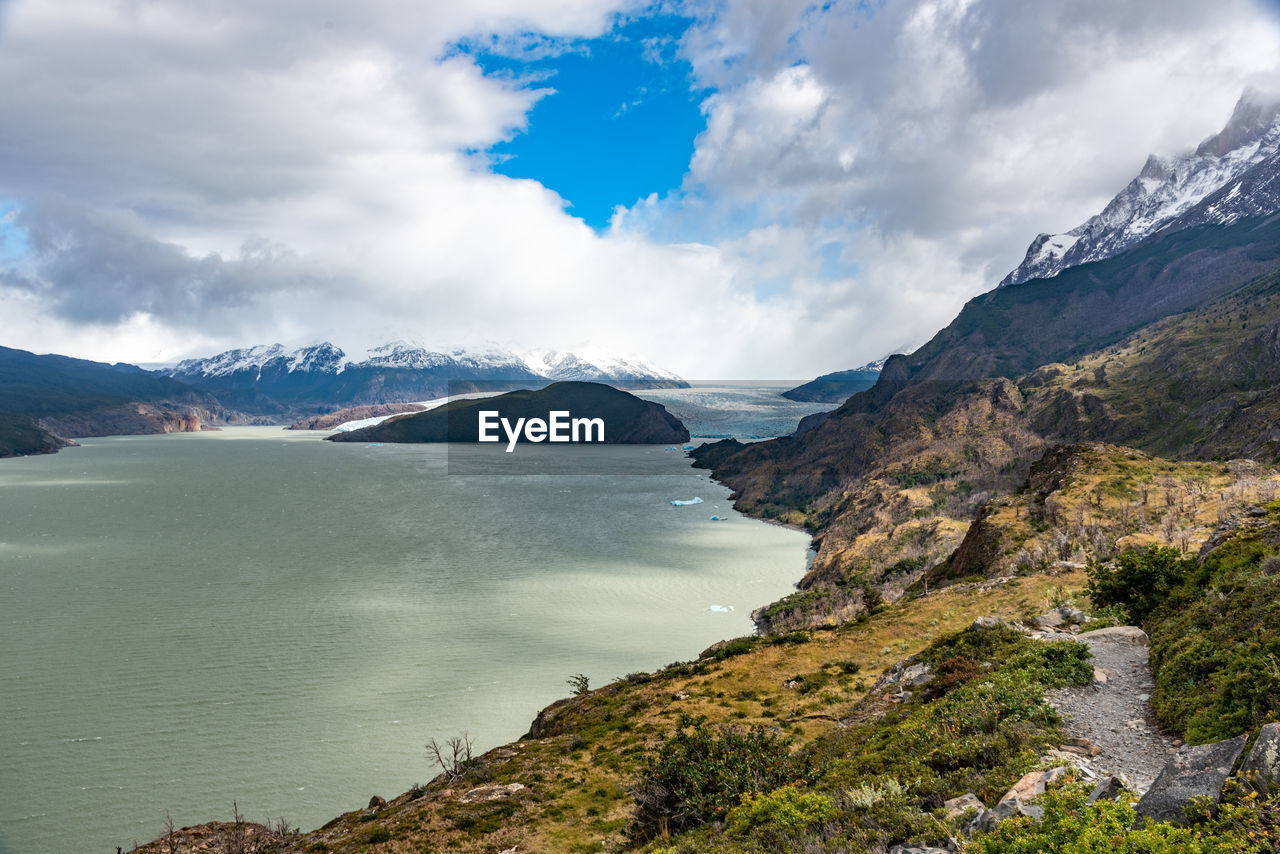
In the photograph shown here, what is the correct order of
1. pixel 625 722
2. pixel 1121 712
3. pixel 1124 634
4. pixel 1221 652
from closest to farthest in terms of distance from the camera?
pixel 1221 652 → pixel 1121 712 → pixel 1124 634 → pixel 625 722

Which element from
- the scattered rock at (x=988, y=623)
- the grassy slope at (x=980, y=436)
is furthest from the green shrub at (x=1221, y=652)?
the grassy slope at (x=980, y=436)

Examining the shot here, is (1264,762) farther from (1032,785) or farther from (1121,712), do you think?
(1121,712)

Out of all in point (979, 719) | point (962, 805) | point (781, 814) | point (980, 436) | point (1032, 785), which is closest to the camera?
point (1032, 785)

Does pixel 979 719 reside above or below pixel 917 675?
above

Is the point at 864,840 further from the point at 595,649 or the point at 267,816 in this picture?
the point at 595,649

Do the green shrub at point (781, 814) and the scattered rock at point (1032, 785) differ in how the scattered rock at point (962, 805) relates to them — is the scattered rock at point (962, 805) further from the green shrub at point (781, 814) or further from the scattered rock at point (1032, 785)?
the green shrub at point (781, 814)

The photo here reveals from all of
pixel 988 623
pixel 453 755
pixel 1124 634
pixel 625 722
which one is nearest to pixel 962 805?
pixel 1124 634

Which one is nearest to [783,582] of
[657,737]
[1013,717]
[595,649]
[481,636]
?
[595,649]
